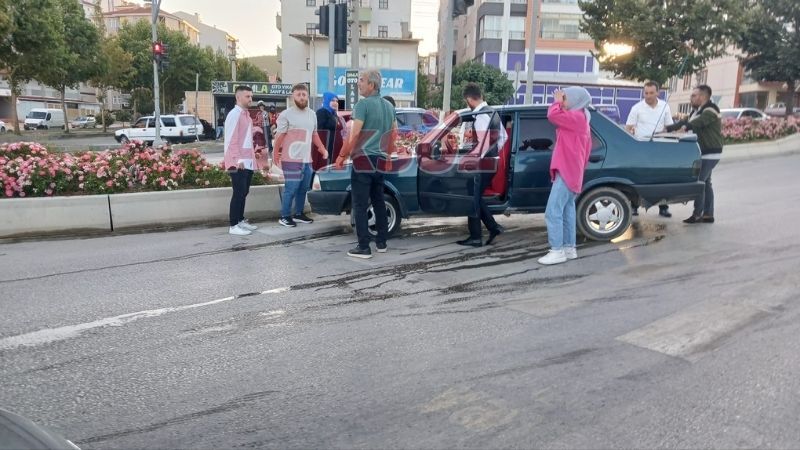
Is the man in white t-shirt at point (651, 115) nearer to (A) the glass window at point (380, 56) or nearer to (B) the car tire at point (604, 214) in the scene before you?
(B) the car tire at point (604, 214)

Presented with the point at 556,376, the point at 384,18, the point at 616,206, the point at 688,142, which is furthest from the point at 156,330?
the point at 384,18

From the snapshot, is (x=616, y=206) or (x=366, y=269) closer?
(x=366, y=269)

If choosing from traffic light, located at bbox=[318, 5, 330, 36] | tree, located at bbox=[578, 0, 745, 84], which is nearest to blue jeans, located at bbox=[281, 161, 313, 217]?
traffic light, located at bbox=[318, 5, 330, 36]

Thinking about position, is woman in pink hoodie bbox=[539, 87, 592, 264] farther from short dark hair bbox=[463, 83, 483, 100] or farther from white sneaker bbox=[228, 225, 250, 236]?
white sneaker bbox=[228, 225, 250, 236]

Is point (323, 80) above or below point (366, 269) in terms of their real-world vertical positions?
above

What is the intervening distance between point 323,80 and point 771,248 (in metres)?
42.5

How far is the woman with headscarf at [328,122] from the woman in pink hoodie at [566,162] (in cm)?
398

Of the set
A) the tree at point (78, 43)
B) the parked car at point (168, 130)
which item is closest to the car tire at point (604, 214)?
the parked car at point (168, 130)

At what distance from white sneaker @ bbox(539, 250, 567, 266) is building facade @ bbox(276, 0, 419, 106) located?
127ft

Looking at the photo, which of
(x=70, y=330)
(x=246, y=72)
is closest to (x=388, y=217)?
(x=70, y=330)

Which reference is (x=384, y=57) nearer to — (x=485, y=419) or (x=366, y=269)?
(x=366, y=269)

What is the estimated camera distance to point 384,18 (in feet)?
184

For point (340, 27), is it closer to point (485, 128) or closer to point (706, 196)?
point (485, 128)

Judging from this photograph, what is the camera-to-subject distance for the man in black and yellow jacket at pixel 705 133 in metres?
7.98
